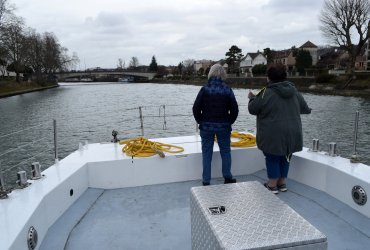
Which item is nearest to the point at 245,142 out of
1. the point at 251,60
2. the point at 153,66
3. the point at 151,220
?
the point at 151,220

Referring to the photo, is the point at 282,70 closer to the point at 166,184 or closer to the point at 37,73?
the point at 166,184

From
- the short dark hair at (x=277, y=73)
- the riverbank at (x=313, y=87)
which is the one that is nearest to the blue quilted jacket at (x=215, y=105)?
the short dark hair at (x=277, y=73)

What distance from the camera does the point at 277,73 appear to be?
2752mm

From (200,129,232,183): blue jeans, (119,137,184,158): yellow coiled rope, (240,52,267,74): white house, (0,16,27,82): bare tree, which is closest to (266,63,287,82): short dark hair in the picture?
(200,129,232,183): blue jeans

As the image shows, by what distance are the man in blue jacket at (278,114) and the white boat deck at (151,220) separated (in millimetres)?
572

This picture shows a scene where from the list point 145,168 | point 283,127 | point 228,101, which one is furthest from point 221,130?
point 145,168

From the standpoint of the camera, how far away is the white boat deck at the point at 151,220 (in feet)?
7.52

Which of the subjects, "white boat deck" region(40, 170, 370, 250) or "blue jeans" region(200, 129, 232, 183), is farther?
"blue jeans" region(200, 129, 232, 183)

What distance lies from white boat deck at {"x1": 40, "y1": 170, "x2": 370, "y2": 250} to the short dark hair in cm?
120

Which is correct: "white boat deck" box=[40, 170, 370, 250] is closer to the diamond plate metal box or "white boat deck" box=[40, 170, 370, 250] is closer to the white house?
the diamond plate metal box

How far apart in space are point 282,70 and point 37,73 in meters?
63.8

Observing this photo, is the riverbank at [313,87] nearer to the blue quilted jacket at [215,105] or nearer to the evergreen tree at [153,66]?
the blue quilted jacket at [215,105]

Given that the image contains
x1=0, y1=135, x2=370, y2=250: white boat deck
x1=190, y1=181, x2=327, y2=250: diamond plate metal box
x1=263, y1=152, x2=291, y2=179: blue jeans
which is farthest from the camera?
x1=263, y1=152, x2=291, y2=179: blue jeans

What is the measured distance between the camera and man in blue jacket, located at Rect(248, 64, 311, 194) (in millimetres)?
2727
